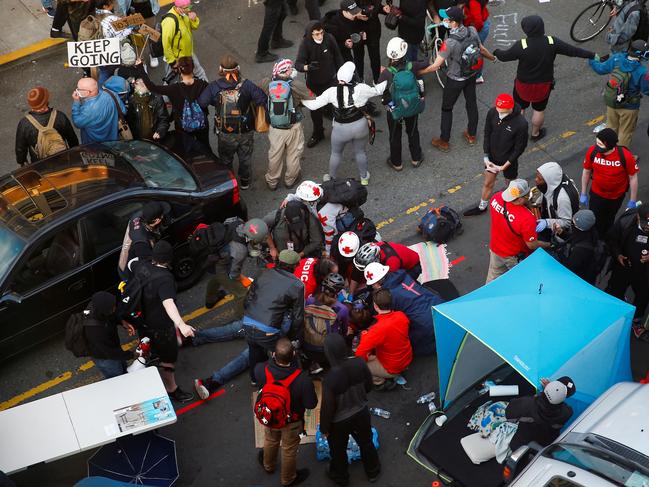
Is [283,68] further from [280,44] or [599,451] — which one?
[599,451]

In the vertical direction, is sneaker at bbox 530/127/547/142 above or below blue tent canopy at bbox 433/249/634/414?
below

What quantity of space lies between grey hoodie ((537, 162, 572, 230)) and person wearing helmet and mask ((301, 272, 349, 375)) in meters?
2.43

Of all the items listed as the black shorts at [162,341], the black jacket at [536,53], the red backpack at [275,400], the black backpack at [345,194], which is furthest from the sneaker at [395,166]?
the red backpack at [275,400]

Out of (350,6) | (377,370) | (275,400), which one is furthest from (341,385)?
(350,6)

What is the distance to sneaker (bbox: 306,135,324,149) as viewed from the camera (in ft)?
39.6

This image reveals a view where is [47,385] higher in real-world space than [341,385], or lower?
lower

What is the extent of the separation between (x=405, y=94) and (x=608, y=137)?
263 cm

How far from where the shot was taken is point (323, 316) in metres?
8.30

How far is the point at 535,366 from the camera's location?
7.10m

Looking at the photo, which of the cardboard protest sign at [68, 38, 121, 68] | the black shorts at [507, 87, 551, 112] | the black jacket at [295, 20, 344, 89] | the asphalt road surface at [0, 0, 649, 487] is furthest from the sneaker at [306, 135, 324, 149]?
the cardboard protest sign at [68, 38, 121, 68]

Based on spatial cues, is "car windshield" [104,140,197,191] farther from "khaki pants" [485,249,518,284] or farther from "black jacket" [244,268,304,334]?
"khaki pants" [485,249,518,284]

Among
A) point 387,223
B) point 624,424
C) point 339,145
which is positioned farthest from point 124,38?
point 624,424

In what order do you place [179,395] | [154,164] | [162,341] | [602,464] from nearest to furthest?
1. [602,464]
2. [162,341]
3. [179,395]
4. [154,164]

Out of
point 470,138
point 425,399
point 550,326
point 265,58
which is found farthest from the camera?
point 265,58
